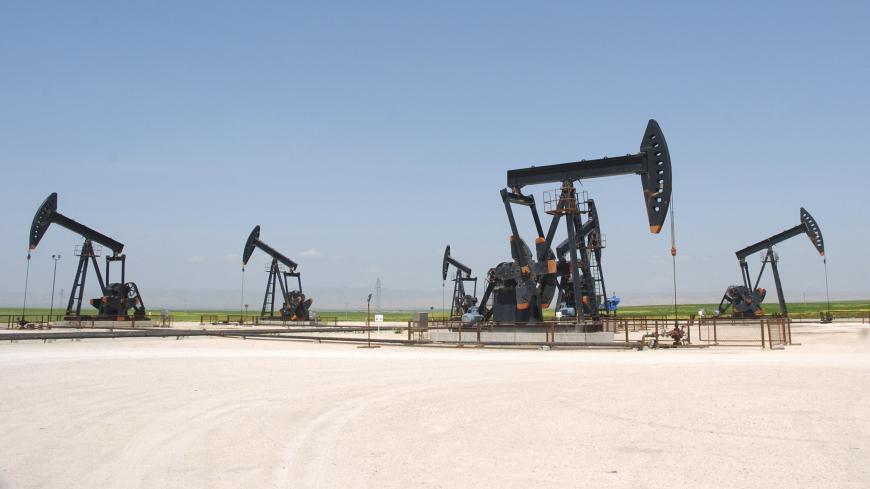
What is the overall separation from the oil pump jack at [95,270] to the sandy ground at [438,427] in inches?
1387

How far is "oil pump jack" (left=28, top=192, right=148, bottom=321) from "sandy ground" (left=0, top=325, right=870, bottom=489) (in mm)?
35231

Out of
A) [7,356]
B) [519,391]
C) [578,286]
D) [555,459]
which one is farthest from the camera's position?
[578,286]

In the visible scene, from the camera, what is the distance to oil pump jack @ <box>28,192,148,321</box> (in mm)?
45531

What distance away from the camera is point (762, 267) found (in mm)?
49000

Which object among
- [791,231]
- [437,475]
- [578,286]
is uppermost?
[791,231]

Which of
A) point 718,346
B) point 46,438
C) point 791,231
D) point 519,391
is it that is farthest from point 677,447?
point 791,231

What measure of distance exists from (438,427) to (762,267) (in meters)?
47.0

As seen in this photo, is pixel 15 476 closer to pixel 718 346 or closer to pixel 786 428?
pixel 786 428

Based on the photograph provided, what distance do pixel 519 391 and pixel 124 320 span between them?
142ft

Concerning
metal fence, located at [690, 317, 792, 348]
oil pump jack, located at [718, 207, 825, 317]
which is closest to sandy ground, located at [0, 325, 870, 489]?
metal fence, located at [690, 317, 792, 348]

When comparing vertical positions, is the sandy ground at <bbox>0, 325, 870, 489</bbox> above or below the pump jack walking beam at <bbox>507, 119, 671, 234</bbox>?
below

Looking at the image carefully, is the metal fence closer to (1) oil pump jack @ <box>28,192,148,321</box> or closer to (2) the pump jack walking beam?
(2) the pump jack walking beam

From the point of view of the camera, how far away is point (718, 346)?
2384 centimetres

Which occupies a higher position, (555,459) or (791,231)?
(791,231)
